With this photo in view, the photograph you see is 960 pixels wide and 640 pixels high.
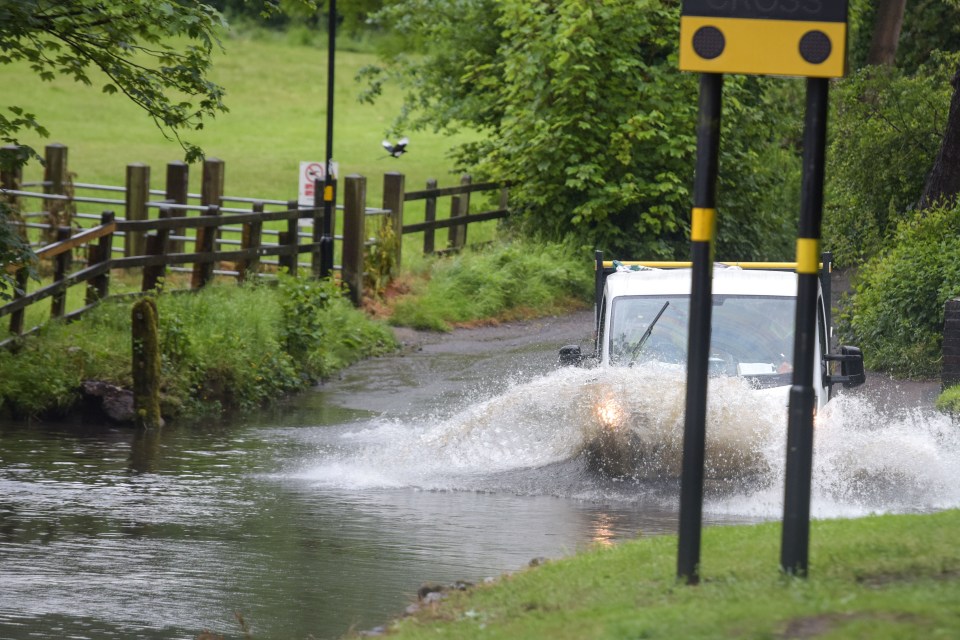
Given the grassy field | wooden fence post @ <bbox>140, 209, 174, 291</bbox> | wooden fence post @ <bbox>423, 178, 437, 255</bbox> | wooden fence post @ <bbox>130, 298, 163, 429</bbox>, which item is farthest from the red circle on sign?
wooden fence post @ <bbox>130, 298, 163, 429</bbox>

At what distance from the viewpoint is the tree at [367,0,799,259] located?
27047 millimetres

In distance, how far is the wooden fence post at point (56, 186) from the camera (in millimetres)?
25453

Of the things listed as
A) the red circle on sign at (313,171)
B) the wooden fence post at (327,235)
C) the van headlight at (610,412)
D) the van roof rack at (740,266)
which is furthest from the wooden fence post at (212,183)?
the van headlight at (610,412)

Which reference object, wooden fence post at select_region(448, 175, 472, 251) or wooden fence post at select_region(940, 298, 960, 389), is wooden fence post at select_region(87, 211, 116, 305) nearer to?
wooden fence post at select_region(940, 298, 960, 389)

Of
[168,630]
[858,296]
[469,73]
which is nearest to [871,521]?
[168,630]

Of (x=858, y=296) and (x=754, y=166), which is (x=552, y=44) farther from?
(x=858, y=296)

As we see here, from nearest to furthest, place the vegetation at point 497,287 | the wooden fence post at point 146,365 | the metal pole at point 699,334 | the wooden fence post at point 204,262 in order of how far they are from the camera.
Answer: the metal pole at point 699,334 < the wooden fence post at point 146,365 < the wooden fence post at point 204,262 < the vegetation at point 497,287

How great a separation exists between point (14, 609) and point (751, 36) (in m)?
4.98

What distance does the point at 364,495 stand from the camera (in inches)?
482

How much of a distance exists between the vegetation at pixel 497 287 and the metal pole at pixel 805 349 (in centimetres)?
1621

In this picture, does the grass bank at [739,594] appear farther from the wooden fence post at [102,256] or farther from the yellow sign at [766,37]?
the wooden fence post at [102,256]

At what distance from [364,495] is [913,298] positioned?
31.4 ft

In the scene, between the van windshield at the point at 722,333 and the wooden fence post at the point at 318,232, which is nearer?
the van windshield at the point at 722,333

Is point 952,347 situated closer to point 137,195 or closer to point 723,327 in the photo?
point 723,327
